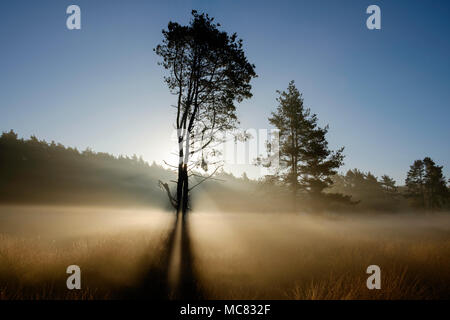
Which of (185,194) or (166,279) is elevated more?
(185,194)

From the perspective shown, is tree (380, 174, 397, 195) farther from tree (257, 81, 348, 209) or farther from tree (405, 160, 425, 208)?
tree (257, 81, 348, 209)

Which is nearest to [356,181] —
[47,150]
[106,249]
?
[106,249]

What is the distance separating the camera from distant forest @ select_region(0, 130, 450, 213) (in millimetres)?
39344

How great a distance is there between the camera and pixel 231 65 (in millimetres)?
8172

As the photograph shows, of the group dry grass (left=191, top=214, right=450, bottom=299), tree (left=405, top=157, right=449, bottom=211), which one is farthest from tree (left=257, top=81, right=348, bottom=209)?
tree (left=405, top=157, right=449, bottom=211)

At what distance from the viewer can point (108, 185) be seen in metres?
56.0

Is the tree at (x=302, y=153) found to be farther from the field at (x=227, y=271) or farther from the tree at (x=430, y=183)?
the tree at (x=430, y=183)

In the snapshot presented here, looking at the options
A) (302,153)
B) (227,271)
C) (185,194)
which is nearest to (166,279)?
(227,271)

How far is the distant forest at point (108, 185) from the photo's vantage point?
39344 millimetres

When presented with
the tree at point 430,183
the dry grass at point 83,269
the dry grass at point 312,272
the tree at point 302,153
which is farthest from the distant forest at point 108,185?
the dry grass at point 83,269

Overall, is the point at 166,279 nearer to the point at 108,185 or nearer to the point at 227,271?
the point at 227,271

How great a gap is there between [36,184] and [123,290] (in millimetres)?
60961

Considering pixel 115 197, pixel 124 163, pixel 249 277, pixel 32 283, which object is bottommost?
pixel 115 197
